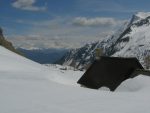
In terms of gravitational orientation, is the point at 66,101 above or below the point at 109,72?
above

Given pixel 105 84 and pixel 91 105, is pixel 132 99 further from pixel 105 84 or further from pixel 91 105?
pixel 105 84

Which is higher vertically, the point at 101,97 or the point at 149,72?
the point at 101,97

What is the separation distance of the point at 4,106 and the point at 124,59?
74.1ft

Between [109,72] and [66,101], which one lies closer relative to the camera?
[66,101]

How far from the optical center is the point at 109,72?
1422 inches

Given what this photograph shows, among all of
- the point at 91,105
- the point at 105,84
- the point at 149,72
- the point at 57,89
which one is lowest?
the point at 105,84

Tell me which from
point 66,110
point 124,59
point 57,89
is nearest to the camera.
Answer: point 66,110

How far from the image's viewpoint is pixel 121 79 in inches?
1348

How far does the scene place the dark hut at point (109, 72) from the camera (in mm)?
34634

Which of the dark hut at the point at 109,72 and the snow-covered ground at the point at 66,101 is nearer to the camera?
the snow-covered ground at the point at 66,101

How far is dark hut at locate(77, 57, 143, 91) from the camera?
3463cm

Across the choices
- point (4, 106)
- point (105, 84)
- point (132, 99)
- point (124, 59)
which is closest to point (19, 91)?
point (4, 106)

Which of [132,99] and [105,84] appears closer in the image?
[132,99]

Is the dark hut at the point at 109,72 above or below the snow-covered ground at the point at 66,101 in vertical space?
below
